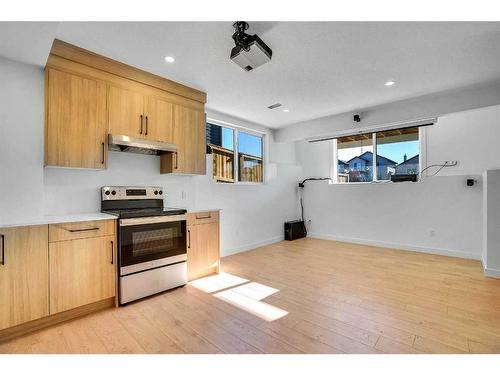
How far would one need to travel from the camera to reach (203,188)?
398 cm

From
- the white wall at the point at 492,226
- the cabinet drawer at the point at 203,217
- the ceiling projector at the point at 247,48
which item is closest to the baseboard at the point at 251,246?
the cabinet drawer at the point at 203,217

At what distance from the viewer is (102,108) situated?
253 cm

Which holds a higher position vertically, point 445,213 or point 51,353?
point 445,213

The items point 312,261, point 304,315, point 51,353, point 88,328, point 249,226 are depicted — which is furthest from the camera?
point 249,226

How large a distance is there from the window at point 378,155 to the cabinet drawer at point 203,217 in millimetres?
3494

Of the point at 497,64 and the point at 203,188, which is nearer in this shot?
the point at 497,64

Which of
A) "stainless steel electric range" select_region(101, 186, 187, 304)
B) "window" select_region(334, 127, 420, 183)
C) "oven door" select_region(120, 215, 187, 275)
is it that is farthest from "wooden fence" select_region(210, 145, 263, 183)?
"window" select_region(334, 127, 420, 183)

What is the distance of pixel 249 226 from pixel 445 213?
3364mm

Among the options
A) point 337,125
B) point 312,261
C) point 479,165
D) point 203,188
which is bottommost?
point 312,261

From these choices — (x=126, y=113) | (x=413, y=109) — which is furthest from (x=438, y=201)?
(x=126, y=113)

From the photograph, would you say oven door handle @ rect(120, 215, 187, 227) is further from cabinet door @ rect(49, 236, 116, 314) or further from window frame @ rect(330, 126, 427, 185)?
window frame @ rect(330, 126, 427, 185)

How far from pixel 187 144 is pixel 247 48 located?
1.56m
